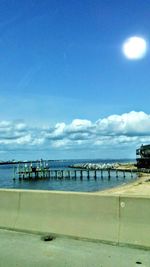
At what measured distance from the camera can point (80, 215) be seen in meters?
7.33

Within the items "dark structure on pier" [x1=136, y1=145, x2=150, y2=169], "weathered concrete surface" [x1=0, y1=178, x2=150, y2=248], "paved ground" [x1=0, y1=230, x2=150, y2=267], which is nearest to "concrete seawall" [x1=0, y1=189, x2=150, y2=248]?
"weathered concrete surface" [x1=0, y1=178, x2=150, y2=248]

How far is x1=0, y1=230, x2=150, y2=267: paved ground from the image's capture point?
19.1 ft

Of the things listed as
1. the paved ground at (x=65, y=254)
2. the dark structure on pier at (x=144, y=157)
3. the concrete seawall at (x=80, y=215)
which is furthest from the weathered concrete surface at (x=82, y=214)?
the dark structure on pier at (x=144, y=157)

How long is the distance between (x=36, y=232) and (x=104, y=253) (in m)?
1.94

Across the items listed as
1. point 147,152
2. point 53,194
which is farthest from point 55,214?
point 147,152

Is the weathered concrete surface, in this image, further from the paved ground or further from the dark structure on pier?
the dark structure on pier

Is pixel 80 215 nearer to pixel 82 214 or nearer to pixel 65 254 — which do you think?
pixel 82 214

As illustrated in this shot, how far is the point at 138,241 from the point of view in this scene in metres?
6.61

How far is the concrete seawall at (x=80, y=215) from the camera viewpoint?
6.73 meters

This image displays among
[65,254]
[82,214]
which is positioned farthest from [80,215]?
[65,254]

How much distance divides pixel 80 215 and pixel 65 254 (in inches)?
45.0

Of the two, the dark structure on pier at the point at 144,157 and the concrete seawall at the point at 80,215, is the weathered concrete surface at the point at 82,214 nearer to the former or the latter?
the concrete seawall at the point at 80,215

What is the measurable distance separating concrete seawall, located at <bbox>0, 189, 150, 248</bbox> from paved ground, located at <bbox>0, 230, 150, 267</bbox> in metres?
0.22

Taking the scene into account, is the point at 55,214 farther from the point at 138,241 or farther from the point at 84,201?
the point at 138,241
